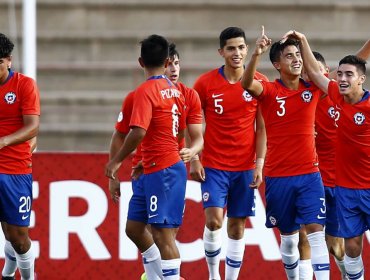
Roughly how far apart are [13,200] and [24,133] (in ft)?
2.29

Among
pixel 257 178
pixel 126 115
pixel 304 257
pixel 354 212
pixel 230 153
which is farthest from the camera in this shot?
pixel 230 153

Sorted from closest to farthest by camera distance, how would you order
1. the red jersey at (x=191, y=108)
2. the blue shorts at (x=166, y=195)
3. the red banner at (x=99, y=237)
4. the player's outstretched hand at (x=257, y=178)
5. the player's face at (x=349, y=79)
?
the blue shorts at (x=166, y=195)
the player's face at (x=349, y=79)
the red jersey at (x=191, y=108)
the player's outstretched hand at (x=257, y=178)
the red banner at (x=99, y=237)

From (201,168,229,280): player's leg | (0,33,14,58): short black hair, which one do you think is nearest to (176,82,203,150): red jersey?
(201,168,229,280): player's leg

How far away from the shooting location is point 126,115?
11.0m

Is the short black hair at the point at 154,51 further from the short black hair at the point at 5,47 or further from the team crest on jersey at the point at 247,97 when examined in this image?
the team crest on jersey at the point at 247,97

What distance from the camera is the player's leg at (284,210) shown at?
11141 millimetres

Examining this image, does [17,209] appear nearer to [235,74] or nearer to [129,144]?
[129,144]

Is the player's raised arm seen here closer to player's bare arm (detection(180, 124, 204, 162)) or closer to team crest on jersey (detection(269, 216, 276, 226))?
player's bare arm (detection(180, 124, 204, 162))

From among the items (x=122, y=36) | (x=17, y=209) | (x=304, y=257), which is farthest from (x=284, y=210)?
(x=122, y=36)

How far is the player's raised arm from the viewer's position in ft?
34.6

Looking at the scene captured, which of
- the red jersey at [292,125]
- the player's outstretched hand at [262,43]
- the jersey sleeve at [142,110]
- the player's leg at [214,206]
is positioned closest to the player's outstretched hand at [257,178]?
the player's leg at [214,206]

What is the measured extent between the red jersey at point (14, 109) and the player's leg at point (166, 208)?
1396 millimetres

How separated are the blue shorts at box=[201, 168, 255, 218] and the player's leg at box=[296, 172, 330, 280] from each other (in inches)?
36.2

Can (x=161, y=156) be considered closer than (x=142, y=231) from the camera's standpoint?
Yes
